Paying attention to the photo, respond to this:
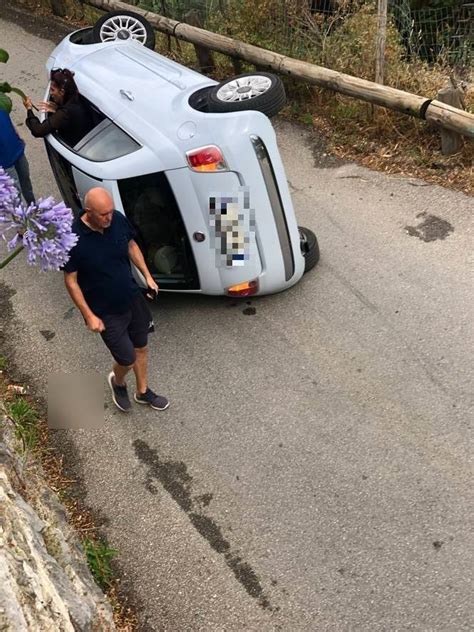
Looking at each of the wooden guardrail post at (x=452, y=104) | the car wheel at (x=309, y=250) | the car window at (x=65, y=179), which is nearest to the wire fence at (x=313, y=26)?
the wooden guardrail post at (x=452, y=104)

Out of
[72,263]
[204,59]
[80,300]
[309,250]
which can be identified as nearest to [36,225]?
[72,263]

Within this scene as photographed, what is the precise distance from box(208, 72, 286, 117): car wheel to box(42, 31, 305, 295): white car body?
0.28 ft

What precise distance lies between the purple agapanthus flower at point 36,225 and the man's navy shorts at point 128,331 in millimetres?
1286

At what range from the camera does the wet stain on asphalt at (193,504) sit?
3.78m

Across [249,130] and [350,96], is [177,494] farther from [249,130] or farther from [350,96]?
[350,96]

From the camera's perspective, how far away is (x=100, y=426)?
4.85 m

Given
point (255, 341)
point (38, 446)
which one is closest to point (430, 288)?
point (255, 341)

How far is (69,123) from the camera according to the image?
5.43m

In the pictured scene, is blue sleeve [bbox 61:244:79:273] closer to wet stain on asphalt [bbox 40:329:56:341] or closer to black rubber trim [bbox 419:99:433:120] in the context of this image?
wet stain on asphalt [bbox 40:329:56:341]

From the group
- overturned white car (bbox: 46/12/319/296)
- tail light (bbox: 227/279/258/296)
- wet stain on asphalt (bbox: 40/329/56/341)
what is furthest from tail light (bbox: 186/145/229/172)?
wet stain on asphalt (bbox: 40/329/56/341)

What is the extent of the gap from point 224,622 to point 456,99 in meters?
5.59

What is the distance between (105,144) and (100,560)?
3.23 m

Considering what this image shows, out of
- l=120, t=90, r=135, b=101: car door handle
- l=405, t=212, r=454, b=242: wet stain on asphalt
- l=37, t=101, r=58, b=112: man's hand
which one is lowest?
l=405, t=212, r=454, b=242: wet stain on asphalt

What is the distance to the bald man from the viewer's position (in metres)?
3.97
